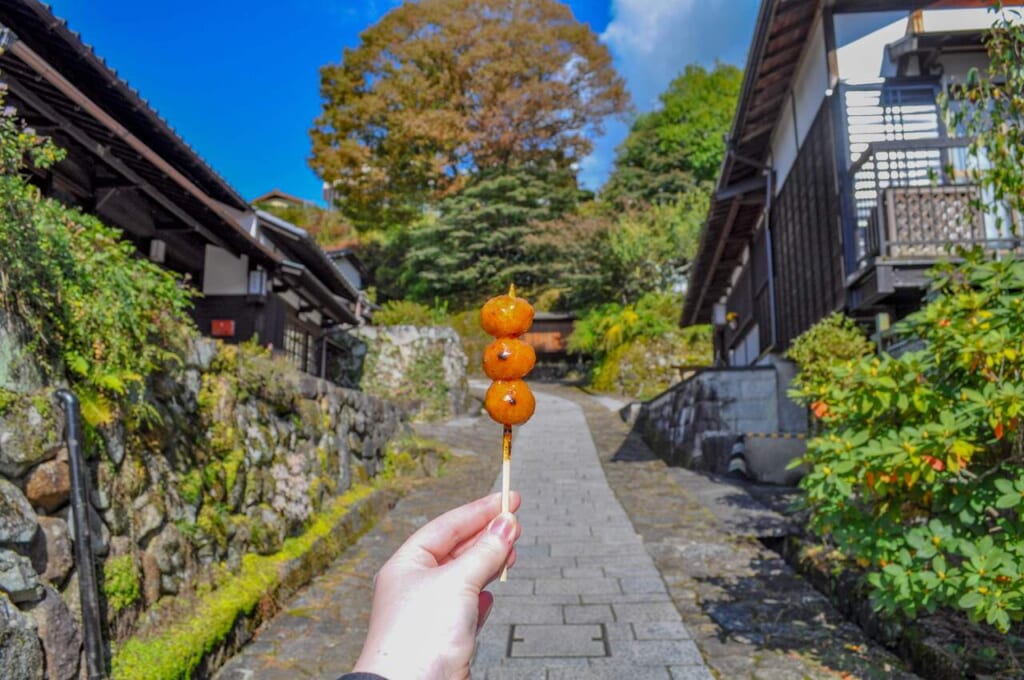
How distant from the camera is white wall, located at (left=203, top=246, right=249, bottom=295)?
44.5 feet

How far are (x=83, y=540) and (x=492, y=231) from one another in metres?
30.6

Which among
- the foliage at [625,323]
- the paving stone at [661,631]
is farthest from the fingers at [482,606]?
the foliage at [625,323]

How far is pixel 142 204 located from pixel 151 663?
806 centimetres

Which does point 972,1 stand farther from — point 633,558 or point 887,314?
point 633,558

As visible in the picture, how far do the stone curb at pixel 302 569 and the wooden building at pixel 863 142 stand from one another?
21.8 ft

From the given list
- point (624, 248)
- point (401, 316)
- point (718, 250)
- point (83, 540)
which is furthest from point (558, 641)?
point (624, 248)

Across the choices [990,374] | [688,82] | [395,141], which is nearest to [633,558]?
[990,374]

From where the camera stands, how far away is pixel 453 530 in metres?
1.47

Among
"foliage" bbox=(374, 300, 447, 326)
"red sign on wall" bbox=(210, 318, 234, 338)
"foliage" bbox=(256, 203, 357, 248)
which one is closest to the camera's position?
"red sign on wall" bbox=(210, 318, 234, 338)

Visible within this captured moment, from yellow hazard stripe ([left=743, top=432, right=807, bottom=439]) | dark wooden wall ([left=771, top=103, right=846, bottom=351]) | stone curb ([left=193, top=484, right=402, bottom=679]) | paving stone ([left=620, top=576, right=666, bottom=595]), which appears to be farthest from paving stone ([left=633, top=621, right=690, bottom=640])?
yellow hazard stripe ([left=743, top=432, right=807, bottom=439])

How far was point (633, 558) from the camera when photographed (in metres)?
7.09

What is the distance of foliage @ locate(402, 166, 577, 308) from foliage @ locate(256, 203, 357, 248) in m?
9.69

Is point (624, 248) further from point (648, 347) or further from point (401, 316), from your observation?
point (401, 316)

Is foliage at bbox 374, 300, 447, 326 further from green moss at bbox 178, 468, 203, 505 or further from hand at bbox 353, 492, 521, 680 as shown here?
hand at bbox 353, 492, 521, 680
